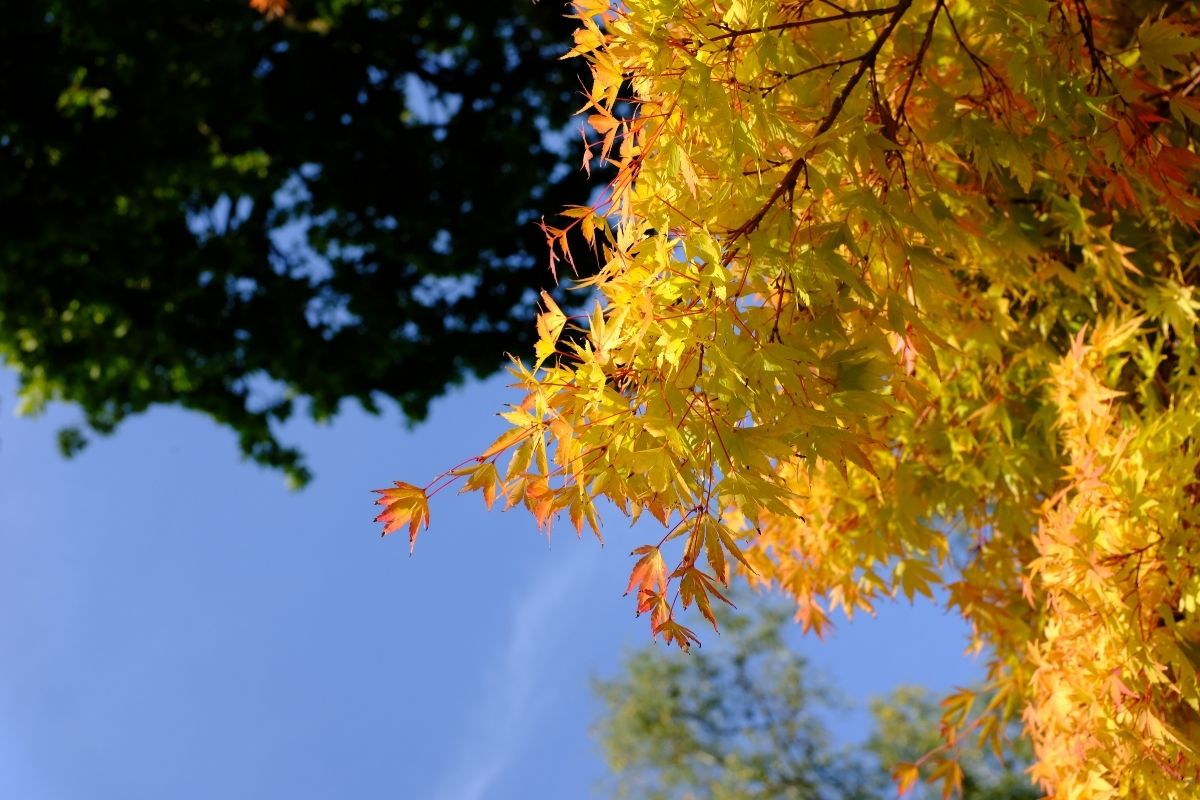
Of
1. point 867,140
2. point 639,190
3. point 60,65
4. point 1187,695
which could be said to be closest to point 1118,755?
point 1187,695

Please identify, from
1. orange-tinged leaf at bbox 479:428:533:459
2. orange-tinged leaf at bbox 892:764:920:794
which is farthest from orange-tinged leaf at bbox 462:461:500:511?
orange-tinged leaf at bbox 892:764:920:794

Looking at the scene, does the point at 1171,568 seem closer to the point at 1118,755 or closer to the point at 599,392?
the point at 1118,755

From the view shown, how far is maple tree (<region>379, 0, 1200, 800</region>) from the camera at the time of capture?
1.50 meters

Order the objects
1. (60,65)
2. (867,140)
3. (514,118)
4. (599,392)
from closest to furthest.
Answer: (599,392), (867,140), (60,65), (514,118)

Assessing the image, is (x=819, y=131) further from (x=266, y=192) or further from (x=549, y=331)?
(x=266, y=192)

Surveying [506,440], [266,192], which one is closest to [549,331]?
[506,440]

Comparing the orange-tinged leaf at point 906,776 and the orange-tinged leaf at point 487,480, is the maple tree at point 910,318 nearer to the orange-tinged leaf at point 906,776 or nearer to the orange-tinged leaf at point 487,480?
the orange-tinged leaf at point 487,480

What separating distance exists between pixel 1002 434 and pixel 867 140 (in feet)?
4.45

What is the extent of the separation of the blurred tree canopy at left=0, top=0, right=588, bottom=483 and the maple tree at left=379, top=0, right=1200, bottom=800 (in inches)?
229

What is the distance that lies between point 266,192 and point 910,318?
7.49 m

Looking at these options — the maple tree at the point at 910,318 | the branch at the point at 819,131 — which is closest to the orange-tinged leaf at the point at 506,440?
the maple tree at the point at 910,318

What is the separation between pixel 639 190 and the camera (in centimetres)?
166

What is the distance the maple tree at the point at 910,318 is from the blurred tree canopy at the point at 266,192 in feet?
19.1

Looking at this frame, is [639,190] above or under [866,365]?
above
